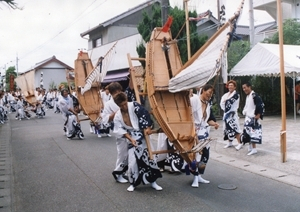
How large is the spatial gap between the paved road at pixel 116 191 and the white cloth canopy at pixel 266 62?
6952mm

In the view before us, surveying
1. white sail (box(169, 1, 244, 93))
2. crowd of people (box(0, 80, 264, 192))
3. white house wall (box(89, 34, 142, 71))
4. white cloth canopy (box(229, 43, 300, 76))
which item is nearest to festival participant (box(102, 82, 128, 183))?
crowd of people (box(0, 80, 264, 192))

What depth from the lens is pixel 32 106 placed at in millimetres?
21656

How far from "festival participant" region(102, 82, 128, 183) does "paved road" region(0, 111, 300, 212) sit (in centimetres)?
23

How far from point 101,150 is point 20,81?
15.6m

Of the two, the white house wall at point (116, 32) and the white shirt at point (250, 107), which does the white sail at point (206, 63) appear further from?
the white house wall at point (116, 32)

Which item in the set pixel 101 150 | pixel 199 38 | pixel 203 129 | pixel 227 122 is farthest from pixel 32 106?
pixel 203 129

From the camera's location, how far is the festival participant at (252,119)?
26.6 feet

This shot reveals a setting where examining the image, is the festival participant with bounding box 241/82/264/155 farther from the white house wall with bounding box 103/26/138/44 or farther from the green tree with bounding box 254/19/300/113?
the white house wall with bounding box 103/26/138/44

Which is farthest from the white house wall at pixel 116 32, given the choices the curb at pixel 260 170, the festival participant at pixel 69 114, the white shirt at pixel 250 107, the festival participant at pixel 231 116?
the curb at pixel 260 170

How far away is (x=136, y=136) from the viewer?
5520mm

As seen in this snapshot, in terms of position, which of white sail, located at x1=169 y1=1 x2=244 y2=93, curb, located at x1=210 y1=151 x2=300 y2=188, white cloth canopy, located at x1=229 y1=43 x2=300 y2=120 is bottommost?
→ curb, located at x1=210 y1=151 x2=300 y2=188

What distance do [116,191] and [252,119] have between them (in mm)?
4298

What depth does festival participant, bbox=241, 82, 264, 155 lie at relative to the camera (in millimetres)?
8109

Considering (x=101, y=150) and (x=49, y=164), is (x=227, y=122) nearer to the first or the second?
(x=101, y=150)
